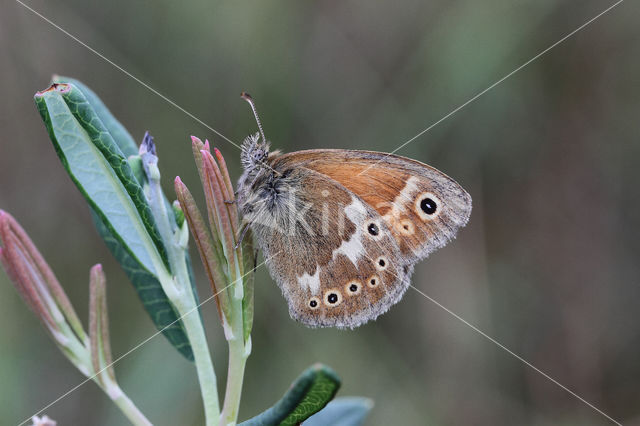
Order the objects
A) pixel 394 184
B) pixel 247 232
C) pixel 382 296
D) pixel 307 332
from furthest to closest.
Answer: pixel 307 332, pixel 394 184, pixel 382 296, pixel 247 232

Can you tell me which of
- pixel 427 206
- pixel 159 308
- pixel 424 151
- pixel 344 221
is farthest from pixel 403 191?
pixel 424 151

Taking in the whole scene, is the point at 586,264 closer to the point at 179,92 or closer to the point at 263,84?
the point at 263,84

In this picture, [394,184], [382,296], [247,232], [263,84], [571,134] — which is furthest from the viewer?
[571,134]

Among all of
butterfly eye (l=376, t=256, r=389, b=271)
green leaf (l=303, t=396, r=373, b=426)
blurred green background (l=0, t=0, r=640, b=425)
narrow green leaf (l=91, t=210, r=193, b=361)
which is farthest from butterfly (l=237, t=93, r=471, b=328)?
blurred green background (l=0, t=0, r=640, b=425)

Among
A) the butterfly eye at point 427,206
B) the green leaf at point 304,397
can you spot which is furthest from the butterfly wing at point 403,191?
the green leaf at point 304,397

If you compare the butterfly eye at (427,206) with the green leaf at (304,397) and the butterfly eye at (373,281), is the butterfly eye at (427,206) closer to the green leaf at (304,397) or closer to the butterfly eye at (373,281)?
the butterfly eye at (373,281)

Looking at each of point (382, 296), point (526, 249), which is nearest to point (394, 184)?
point (382, 296)

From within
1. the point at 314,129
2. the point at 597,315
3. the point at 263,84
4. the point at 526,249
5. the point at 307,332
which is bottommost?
the point at 597,315
